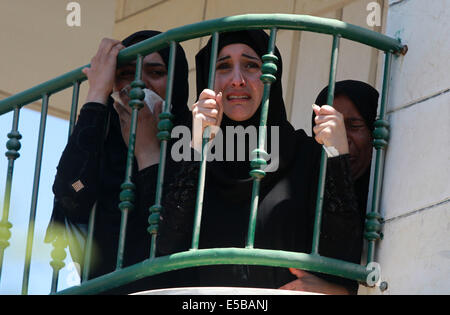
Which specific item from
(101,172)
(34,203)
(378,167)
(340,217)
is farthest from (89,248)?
(378,167)

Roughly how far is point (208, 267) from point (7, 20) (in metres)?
3.42

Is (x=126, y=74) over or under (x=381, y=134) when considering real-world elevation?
over

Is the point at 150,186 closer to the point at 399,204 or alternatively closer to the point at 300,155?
the point at 300,155

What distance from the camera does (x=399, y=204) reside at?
207 inches

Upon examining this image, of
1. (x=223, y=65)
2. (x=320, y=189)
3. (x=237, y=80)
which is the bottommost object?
(x=320, y=189)

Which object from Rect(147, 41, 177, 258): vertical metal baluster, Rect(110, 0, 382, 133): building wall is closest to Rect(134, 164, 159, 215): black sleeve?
Rect(147, 41, 177, 258): vertical metal baluster

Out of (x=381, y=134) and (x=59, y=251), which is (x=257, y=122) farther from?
(x=59, y=251)

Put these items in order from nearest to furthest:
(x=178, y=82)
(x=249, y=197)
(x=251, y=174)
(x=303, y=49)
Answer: (x=251, y=174) < (x=249, y=197) < (x=178, y=82) < (x=303, y=49)

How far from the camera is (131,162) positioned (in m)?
5.49

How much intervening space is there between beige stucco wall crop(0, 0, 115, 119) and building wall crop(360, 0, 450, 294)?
3205 mm

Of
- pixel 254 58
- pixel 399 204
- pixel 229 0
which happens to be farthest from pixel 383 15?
pixel 399 204

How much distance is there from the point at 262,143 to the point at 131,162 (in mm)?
594

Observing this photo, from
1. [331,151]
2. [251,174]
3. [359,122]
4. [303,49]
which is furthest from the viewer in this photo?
[303,49]

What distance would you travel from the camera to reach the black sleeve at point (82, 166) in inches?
224
